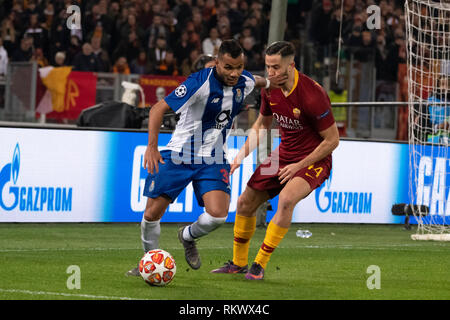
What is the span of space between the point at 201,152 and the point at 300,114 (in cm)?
92

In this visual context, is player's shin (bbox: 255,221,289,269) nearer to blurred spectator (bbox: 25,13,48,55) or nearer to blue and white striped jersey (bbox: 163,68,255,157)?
blue and white striped jersey (bbox: 163,68,255,157)

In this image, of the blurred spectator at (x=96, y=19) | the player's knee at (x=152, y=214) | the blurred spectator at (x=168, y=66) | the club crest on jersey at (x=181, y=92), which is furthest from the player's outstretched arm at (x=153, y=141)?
the blurred spectator at (x=96, y=19)

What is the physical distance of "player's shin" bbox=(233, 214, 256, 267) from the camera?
821 cm

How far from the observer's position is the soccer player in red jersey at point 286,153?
776 cm

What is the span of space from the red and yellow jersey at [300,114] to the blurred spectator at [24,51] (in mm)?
9462

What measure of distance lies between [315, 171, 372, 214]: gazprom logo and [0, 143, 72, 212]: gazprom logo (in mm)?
3919

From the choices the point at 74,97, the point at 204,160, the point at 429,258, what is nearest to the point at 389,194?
the point at 429,258

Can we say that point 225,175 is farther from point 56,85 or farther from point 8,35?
point 8,35

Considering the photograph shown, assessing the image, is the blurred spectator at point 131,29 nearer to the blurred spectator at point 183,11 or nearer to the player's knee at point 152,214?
the blurred spectator at point 183,11

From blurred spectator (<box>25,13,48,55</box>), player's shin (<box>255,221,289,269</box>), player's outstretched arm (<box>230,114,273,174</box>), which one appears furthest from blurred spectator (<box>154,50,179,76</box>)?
player's shin (<box>255,221,289,269</box>)

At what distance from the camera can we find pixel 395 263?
9383 mm

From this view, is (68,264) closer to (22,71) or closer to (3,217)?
(3,217)

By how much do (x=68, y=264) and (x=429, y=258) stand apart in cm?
400

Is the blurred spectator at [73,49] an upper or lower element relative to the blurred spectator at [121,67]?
upper
